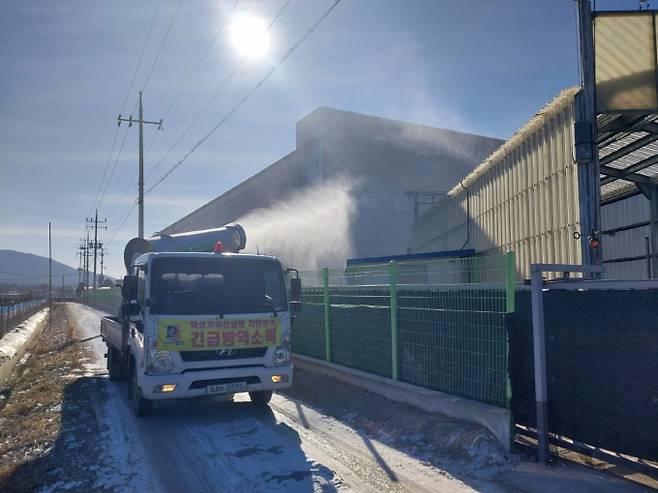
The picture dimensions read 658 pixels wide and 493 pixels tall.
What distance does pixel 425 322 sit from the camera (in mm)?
7598

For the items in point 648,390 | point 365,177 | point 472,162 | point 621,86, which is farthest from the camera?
point 472,162

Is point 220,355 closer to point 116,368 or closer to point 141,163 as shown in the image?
point 116,368

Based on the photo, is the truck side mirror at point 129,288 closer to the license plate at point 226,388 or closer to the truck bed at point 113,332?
the license plate at point 226,388

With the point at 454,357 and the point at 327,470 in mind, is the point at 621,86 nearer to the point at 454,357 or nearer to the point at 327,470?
the point at 454,357

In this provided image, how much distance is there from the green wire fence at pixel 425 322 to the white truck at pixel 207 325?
1.41m

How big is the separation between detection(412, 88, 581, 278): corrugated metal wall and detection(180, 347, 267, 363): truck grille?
5.21 metres

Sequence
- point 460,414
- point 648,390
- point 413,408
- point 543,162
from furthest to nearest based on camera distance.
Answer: point 543,162, point 413,408, point 460,414, point 648,390

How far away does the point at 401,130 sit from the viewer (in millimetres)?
36750

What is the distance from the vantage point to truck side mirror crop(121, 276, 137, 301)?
26.1ft

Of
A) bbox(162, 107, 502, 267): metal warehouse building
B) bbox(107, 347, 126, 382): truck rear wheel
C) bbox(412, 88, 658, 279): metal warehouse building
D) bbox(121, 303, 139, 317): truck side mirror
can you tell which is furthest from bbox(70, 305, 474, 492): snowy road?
bbox(162, 107, 502, 267): metal warehouse building

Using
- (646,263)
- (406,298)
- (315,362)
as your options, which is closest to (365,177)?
(646,263)

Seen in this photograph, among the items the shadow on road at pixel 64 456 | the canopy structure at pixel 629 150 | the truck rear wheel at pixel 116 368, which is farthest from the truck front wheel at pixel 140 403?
the canopy structure at pixel 629 150

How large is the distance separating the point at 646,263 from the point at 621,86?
634 cm

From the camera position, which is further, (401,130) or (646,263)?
(401,130)
